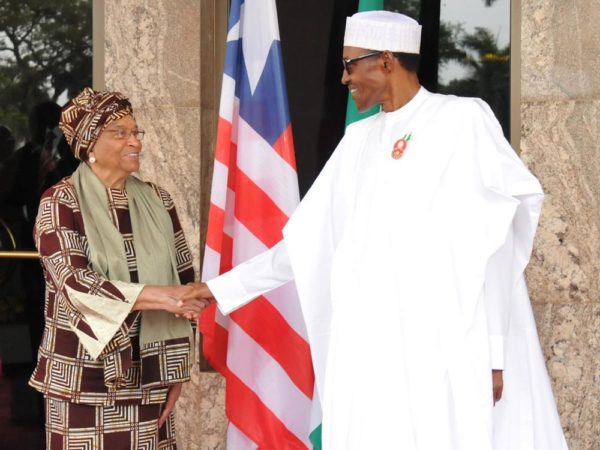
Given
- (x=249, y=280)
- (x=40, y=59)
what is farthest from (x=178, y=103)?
(x=249, y=280)

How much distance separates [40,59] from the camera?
586cm

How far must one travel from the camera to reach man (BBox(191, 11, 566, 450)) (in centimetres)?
356

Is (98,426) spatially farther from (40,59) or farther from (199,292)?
(40,59)

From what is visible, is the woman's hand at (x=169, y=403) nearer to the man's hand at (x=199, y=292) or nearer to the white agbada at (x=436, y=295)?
the man's hand at (x=199, y=292)

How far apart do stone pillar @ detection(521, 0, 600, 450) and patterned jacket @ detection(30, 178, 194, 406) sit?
2.02 metres

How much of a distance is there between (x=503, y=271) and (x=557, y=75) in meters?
1.77

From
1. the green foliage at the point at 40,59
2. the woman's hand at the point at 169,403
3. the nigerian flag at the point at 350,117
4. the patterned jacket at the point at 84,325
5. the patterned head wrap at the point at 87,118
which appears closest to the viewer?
the patterned jacket at the point at 84,325

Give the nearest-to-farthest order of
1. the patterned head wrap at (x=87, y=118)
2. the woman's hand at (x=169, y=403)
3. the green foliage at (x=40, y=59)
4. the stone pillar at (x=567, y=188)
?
the patterned head wrap at (x=87, y=118), the woman's hand at (x=169, y=403), the stone pillar at (x=567, y=188), the green foliage at (x=40, y=59)

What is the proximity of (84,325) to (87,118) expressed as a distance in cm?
75

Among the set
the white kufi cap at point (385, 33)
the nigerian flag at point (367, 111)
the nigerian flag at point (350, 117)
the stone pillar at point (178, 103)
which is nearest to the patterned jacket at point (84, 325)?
the nigerian flag at point (350, 117)

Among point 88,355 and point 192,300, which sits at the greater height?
point 192,300

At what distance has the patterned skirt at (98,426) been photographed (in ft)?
12.8

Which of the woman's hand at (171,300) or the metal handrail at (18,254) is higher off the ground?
the woman's hand at (171,300)

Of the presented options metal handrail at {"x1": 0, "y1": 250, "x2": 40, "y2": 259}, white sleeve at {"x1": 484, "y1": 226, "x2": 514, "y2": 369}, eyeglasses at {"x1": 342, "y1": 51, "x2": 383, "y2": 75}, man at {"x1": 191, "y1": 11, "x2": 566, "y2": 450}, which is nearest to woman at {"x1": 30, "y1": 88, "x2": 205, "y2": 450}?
man at {"x1": 191, "y1": 11, "x2": 566, "y2": 450}
